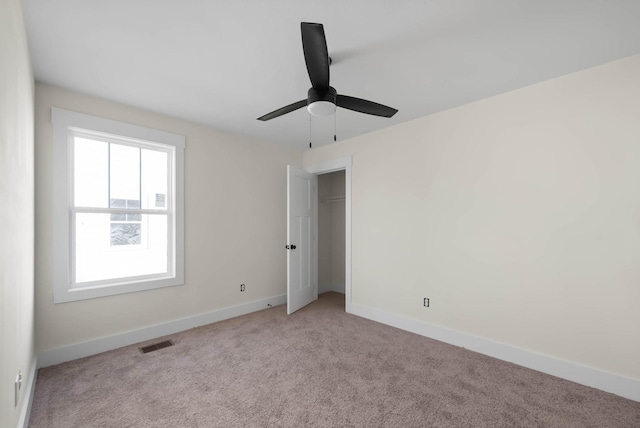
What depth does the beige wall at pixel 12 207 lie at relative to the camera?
123 cm

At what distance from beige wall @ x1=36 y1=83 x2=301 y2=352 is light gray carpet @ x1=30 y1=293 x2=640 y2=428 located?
1.29ft

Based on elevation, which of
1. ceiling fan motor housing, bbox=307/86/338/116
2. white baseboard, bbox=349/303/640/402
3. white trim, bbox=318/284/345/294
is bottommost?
white trim, bbox=318/284/345/294

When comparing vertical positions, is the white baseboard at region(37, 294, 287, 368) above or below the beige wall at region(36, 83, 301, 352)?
below

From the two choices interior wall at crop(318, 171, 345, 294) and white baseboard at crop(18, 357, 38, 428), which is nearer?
white baseboard at crop(18, 357, 38, 428)

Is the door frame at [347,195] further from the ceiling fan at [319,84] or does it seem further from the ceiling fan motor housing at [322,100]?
the ceiling fan motor housing at [322,100]

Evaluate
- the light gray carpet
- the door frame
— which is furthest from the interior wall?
the light gray carpet

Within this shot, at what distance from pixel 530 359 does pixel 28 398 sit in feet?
12.6

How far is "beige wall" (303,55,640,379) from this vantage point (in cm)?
213

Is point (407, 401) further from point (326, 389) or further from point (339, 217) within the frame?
point (339, 217)

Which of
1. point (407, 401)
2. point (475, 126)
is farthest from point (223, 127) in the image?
point (407, 401)

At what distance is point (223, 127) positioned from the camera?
3.62 m

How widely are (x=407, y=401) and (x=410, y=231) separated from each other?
182 centimetres

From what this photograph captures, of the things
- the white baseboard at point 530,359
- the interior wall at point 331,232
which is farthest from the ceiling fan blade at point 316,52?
the interior wall at point 331,232

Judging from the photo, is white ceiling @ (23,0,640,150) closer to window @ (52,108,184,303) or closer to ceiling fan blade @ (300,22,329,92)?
ceiling fan blade @ (300,22,329,92)
